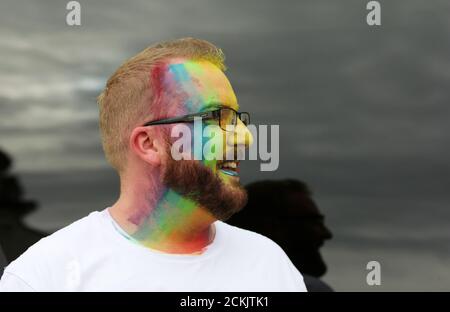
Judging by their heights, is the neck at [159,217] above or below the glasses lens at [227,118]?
below

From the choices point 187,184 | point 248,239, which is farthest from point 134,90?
point 248,239

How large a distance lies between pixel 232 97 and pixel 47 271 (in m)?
1.23

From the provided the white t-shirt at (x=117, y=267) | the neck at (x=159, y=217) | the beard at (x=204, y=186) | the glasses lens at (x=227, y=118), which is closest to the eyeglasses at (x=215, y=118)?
the glasses lens at (x=227, y=118)

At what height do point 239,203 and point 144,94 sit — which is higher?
point 144,94

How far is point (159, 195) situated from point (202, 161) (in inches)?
11.4

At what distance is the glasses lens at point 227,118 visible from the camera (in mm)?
3727

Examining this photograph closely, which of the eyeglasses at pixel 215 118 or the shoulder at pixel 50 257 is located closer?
the shoulder at pixel 50 257

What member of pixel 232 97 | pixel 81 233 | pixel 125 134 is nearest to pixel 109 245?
pixel 81 233

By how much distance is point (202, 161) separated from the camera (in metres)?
3.68

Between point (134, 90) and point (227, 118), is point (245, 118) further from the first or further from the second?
point (134, 90)

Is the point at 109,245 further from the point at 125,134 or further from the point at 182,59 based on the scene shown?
the point at 182,59

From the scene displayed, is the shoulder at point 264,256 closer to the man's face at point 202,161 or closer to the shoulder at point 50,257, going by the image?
the man's face at point 202,161
